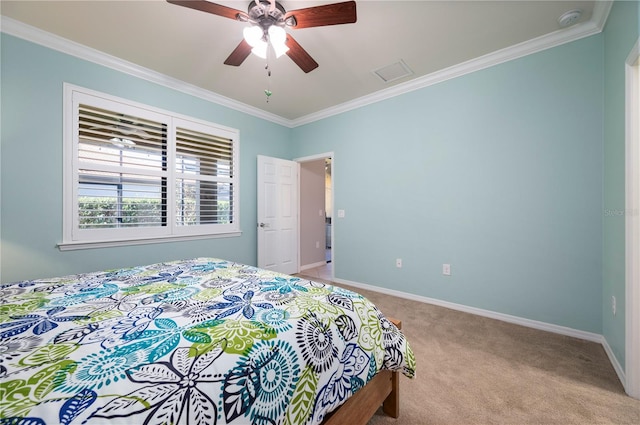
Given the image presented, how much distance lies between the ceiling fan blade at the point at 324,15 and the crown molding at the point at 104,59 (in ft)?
6.62

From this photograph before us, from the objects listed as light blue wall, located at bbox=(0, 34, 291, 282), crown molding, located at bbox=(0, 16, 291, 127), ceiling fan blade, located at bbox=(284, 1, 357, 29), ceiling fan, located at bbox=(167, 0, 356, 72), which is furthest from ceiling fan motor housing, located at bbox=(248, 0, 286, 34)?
light blue wall, located at bbox=(0, 34, 291, 282)

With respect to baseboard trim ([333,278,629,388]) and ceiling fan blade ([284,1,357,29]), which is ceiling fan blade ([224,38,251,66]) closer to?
ceiling fan blade ([284,1,357,29])

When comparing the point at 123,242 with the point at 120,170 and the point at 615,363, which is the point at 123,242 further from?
the point at 615,363

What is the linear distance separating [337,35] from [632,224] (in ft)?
8.32

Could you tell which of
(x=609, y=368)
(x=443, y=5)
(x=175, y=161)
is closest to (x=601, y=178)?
(x=609, y=368)

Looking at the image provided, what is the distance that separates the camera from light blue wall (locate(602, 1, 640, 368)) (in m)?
1.69

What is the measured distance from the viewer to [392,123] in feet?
11.3

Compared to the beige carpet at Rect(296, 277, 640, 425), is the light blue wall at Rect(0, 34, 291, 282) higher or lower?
higher

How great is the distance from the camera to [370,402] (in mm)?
1235

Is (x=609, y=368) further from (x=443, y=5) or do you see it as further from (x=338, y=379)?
(x=443, y=5)

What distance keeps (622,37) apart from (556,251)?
65.2 inches

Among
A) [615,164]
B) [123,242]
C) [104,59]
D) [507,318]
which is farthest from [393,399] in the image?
[104,59]

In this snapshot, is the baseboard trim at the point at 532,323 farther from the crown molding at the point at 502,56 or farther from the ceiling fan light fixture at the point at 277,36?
the ceiling fan light fixture at the point at 277,36

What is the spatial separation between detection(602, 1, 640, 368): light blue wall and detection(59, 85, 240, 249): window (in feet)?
12.6
